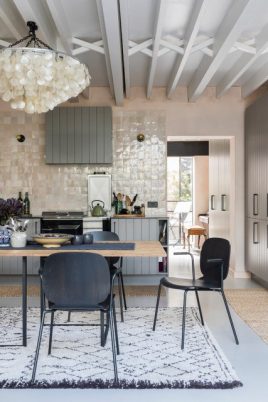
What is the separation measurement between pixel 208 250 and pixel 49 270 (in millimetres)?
1776

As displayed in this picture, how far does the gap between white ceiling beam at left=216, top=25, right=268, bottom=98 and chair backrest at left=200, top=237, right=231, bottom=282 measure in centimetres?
207

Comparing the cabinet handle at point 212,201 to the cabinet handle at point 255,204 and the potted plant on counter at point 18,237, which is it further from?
the potted plant on counter at point 18,237

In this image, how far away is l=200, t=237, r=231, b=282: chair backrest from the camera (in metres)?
3.71

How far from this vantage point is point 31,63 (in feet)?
10.1

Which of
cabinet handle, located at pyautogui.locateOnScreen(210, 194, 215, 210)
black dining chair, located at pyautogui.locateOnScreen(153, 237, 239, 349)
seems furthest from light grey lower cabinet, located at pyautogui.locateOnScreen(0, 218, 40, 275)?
cabinet handle, located at pyautogui.locateOnScreen(210, 194, 215, 210)

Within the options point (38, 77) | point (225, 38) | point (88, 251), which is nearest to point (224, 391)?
point (88, 251)

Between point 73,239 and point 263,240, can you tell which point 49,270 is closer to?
point 73,239

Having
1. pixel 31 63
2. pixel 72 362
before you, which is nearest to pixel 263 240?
pixel 72 362

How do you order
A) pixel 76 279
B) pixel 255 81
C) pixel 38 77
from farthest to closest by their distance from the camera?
pixel 255 81 → pixel 38 77 → pixel 76 279

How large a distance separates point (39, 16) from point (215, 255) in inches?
106

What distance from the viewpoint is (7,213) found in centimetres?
349

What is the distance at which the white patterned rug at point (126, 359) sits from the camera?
277 cm

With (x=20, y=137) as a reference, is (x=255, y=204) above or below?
below

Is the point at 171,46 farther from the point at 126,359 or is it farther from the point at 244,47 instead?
the point at 126,359
